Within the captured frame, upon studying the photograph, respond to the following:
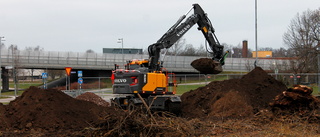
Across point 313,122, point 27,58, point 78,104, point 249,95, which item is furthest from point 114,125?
point 27,58

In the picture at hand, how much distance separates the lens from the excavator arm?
17062mm

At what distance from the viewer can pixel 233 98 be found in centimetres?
1633

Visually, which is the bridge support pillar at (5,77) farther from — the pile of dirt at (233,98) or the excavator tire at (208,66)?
the excavator tire at (208,66)

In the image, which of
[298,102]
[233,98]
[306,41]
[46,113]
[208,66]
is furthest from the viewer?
[306,41]

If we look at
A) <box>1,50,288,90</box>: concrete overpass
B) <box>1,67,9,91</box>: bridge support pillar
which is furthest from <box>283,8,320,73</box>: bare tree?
<box>1,67,9,91</box>: bridge support pillar

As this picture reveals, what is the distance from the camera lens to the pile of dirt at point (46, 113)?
11698mm

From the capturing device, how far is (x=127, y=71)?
1639 centimetres

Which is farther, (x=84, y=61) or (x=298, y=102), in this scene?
(x=84, y=61)

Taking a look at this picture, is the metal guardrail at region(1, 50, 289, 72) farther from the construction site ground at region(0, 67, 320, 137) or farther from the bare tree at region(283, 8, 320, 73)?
the construction site ground at region(0, 67, 320, 137)

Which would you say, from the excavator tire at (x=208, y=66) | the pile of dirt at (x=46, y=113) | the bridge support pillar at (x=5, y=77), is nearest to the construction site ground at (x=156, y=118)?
the pile of dirt at (x=46, y=113)

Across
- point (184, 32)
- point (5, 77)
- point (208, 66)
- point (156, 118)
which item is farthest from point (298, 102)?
point (5, 77)

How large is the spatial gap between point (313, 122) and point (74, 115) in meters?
7.67

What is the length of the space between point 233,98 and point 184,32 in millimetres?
4037

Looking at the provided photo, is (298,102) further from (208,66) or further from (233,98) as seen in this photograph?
(208,66)
